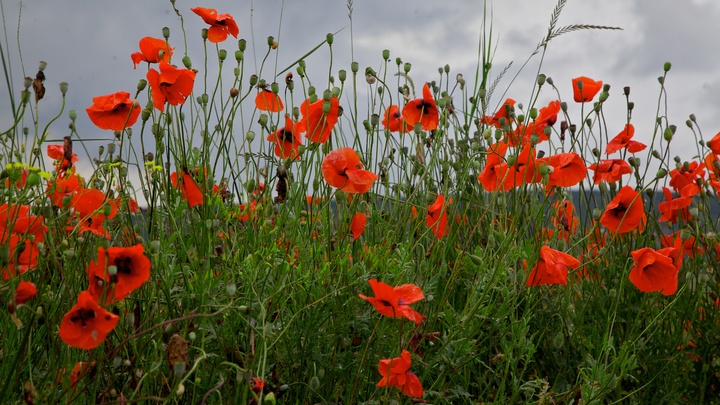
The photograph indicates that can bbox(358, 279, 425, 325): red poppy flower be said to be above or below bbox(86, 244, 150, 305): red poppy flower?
below

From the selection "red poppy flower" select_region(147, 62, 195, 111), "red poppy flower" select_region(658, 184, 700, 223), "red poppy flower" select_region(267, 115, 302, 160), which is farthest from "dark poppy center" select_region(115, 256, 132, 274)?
"red poppy flower" select_region(658, 184, 700, 223)

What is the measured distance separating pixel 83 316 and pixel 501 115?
164 centimetres

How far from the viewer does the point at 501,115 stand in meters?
2.78

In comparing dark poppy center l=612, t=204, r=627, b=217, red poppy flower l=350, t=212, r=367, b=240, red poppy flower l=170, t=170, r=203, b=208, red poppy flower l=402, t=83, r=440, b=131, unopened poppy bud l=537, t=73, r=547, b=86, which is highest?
unopened poppy bud l=537, t=73, r=547, b=86

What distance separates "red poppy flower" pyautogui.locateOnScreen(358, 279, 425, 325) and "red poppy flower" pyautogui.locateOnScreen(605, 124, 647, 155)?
1.44m

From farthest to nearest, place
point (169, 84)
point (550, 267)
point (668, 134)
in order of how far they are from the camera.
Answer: point (668, 134), point (169, 84), point (550, 267)

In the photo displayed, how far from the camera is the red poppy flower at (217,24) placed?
2455 mm

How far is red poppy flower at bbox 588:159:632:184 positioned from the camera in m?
2.84

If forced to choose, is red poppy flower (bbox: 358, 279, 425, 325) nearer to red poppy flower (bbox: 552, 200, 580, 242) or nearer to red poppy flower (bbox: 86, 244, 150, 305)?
red poppy flower (bbox: 86, 244, 150, 305)

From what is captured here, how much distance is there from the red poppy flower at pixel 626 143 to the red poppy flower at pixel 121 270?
1885mm

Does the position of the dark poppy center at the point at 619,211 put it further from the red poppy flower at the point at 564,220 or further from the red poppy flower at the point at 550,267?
the red poppy flower at the point at 550,267

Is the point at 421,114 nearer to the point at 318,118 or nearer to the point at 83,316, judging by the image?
the point at 318,118

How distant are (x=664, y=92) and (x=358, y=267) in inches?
57.5

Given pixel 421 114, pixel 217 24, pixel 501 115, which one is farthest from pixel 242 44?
pixel 501 115
